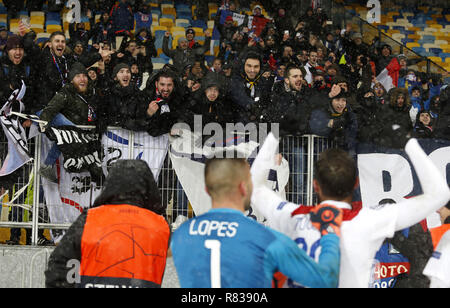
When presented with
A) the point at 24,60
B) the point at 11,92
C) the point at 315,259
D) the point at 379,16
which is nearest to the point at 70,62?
the point at 24,60

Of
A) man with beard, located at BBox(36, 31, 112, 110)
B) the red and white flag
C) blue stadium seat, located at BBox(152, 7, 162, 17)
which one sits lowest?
man with beard, located at BBox(36, 31, 112, 110)

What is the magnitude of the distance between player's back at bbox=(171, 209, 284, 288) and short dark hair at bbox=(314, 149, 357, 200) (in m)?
0.58

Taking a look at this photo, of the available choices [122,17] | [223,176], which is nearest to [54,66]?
[122,17]

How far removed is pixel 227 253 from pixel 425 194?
1.24 m

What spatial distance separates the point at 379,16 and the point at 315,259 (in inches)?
637

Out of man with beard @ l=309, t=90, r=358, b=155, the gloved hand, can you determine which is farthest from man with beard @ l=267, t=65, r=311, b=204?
the gloved hand

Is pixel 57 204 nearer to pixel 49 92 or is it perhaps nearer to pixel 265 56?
pixel 49 92

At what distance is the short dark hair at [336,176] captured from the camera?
3744 mm

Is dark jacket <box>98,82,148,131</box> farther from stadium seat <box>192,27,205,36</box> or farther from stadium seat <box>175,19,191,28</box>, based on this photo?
stadium seat <box>175,19,191,28</box>

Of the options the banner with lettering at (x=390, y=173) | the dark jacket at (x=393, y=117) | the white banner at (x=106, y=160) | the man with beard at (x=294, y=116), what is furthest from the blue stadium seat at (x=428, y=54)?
the white banner at (x=106, y=160)

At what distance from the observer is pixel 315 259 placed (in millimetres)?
3604

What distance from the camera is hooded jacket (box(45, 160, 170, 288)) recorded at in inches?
167

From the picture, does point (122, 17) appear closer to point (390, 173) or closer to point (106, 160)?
point (106, 160)

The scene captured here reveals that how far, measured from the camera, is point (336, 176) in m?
3.75
